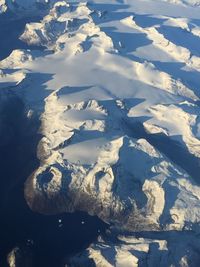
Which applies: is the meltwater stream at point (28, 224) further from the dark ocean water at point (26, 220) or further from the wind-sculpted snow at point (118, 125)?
the wind-sculpted snow at point (118, 125)

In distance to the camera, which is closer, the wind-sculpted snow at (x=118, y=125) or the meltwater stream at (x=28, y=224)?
the meltwater stream at (x=28, y=224)

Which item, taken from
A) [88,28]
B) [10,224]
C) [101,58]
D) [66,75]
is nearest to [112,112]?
[66,75]

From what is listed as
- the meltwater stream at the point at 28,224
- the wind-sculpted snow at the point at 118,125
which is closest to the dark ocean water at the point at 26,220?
the meltwater stream at the point at 28,224

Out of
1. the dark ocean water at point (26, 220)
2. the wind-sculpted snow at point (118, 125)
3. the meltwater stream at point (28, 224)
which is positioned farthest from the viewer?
the wind-sculpted snow at point (118, 125)

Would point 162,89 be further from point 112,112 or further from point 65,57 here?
point 65,57

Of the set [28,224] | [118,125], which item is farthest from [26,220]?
[118,125]

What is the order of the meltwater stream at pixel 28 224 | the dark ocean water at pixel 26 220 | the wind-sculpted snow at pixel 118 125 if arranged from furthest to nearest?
the wind-sculpted snow at pixel 118 125 < the dark ocean water at pixel 26 220 < the meltwater stream at pixel 28 224
